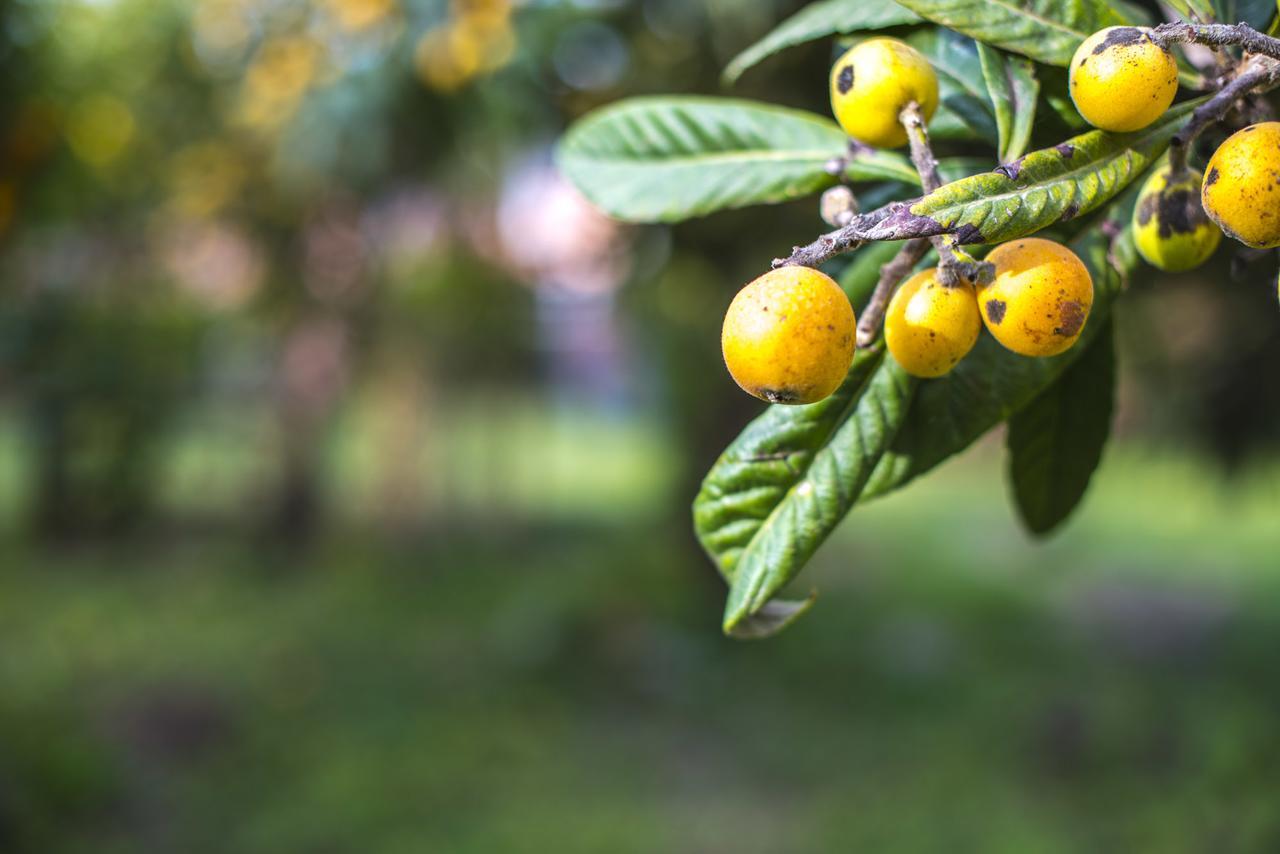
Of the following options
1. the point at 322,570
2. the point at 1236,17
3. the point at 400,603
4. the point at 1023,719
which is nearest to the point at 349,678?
the point at 400,603

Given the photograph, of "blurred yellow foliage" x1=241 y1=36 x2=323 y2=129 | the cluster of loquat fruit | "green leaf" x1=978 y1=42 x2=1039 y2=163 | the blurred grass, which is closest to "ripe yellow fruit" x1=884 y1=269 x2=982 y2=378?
the cluster of loquat fruit

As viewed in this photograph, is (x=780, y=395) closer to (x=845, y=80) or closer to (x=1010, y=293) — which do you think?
(x=1010, y=293)

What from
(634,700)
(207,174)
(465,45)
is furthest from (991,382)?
(207,174)

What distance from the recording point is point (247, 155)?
225 inches

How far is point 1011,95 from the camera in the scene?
61cm

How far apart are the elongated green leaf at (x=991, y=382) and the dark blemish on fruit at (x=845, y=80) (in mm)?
176

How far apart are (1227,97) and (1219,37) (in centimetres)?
6

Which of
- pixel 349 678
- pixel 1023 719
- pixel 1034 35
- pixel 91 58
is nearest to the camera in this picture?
pixel 1034 35

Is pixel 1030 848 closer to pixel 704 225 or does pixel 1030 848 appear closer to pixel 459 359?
pixel 704 225

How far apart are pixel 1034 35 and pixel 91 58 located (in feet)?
11.1

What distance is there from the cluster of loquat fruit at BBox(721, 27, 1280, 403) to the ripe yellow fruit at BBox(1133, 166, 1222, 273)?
0.25ft

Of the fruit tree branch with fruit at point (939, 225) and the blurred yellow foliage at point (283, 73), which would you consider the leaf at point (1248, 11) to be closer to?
the fruit tree branch with fruit at point (939, 225)

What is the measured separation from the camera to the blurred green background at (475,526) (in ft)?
9.60

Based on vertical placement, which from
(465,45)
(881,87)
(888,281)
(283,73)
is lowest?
(888,281)
